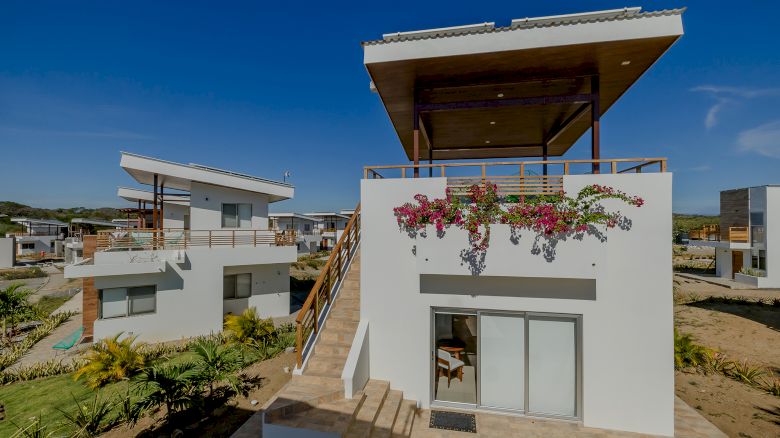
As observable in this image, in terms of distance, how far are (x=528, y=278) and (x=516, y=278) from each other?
24 centimetres

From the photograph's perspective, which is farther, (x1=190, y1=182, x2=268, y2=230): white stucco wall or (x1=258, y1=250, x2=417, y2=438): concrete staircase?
(x1=190, y1=182, x2=268, y2=230): white stucco wall

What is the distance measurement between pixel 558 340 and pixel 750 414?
452 cm

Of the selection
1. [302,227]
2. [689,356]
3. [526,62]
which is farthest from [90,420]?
[302,227]

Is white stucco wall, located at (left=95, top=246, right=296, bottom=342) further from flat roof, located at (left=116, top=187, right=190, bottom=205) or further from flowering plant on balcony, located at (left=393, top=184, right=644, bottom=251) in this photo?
flowering plant on balcony, located at (left=393, top=184, right=644, bottom=251)

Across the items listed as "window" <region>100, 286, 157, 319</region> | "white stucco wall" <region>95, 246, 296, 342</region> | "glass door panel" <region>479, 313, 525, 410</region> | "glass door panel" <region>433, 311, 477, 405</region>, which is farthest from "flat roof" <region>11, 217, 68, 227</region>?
"glass door panel" <region>479, 313, 525, 410</region>

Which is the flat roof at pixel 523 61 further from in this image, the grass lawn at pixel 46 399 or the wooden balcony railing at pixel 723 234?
the wooden balcony railing at pixel 723 234

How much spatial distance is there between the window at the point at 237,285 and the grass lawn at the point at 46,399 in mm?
6665

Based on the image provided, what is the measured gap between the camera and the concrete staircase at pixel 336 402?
18.4 ft

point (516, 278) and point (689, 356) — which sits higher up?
point (516, 278)

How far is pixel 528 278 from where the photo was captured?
22.0ft

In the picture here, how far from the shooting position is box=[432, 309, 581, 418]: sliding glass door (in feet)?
21.7

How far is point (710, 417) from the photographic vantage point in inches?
263

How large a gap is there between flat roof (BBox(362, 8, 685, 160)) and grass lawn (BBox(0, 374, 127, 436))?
1045 cm

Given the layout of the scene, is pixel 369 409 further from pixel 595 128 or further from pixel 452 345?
pixel 595 128
